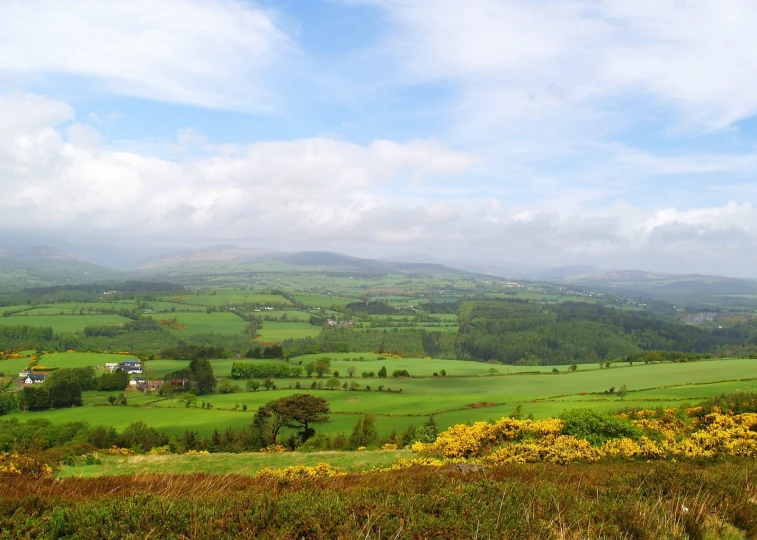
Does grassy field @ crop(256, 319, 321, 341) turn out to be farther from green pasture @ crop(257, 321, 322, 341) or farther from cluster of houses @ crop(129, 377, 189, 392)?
cluster of houses @ crop(129, 377, 189, 392)

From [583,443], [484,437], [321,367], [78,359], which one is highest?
[583,443]

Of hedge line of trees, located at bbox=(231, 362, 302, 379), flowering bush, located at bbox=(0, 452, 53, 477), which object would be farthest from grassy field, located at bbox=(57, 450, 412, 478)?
hedge line of trees, located at bbox=(231, 362, 302, 379)

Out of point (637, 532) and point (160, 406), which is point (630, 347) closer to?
point (160, 406)

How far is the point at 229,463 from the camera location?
1736cm

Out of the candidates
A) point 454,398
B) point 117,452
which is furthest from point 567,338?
point 117,452

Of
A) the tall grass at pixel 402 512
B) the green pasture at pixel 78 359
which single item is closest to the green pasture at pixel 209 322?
the green pasture at pixel 78 359

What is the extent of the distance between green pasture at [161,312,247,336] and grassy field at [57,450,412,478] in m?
114

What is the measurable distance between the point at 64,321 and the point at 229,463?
13613 cm

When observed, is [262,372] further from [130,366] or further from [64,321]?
[64,321]

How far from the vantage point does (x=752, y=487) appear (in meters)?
7.51

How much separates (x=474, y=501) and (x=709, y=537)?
3073 mm

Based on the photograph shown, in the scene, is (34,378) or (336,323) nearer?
(34,378)

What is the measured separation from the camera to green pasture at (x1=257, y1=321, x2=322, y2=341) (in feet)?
408

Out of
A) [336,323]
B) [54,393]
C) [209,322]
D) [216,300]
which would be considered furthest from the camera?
[216,300]
